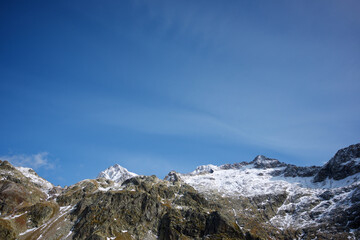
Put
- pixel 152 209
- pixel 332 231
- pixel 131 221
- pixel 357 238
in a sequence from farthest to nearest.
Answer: pixel 152 209 < pixel 131 221 < pixel 332 231 < pixel 357 238

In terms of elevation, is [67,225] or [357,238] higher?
[67,225]

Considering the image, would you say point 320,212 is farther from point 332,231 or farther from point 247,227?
point 247,227

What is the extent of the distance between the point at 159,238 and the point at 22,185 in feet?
428

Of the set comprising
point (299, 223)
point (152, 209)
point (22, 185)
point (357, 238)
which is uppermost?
point (22, 185)

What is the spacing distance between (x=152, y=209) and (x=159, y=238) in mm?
27128

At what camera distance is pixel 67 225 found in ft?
558

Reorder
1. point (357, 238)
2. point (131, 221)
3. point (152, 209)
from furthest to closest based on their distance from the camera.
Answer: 1. point (152, 209)
2. point (131, 221)
3. point (357, 238)

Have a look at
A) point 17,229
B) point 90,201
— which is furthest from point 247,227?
point 17,229

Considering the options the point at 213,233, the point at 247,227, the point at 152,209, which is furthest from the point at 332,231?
the point at 152,209

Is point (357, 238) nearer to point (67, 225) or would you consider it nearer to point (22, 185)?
point (67, 225)

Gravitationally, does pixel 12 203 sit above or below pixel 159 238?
above

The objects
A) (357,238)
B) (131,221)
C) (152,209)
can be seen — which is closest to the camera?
(357,238)

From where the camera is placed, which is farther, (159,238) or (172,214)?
(172,214)

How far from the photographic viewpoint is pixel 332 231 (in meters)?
168
